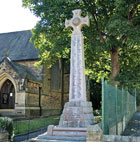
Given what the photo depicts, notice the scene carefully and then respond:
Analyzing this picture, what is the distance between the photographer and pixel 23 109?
767 inches

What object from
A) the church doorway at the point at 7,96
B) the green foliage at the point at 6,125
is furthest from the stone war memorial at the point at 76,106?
the church doorway at the point at 7,96

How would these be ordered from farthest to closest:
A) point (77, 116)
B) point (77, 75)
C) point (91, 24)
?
point (91, 24), point (77, 75), point (77, 116)

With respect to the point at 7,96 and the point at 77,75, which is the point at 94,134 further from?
the point at 7,96

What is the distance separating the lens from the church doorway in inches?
880

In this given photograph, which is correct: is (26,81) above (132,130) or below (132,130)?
above

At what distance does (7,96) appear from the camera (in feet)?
73.9

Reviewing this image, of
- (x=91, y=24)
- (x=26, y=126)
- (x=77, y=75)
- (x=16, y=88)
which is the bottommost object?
(x=26, y=126)

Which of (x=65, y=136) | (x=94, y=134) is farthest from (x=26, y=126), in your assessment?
(x=94, y=134)

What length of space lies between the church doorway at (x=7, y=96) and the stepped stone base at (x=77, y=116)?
14.1 m

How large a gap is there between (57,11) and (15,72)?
818 centimetres

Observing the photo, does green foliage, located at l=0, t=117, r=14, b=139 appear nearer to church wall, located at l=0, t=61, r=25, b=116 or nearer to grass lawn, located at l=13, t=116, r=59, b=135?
grass lawn, located at l=13, t=116, r=59, b=135

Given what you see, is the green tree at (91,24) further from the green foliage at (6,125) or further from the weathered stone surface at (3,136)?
the weathered stone surface at (3,136)

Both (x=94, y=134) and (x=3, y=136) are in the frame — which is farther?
(x=3, y=136)

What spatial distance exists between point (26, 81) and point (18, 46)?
9420mm
